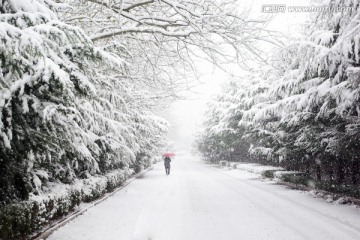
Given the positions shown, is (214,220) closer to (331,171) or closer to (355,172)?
(355,172)

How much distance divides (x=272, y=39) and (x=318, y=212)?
6.31 m

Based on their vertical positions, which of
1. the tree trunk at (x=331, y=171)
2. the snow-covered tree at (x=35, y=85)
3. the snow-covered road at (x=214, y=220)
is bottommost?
the snow-covered road at (x=214, y=220)

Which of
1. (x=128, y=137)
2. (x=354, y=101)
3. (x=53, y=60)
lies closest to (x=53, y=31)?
(x=53, y=60)

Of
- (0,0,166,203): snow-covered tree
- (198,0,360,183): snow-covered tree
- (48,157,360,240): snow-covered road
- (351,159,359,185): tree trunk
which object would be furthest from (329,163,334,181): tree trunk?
(0,0,166,203): snow-covered tree

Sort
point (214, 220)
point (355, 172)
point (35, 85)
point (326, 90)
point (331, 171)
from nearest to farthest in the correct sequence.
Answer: point (35, 85), point (214, 220), point (326, 90), point (355, 172), point (331, 171)

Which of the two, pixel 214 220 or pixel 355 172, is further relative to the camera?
pixel 355 172

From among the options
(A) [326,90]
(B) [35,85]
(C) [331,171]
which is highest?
(A) [326,90]

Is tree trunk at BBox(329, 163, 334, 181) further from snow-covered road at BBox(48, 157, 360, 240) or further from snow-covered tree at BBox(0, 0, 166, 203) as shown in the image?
snow-covered tree at BBox(0, 0, 166, 203)

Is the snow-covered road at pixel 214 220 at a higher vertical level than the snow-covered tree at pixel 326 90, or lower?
lower

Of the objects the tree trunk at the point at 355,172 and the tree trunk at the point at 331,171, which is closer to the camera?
the tree trunk at the point at 355,172

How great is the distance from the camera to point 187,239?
739 cm

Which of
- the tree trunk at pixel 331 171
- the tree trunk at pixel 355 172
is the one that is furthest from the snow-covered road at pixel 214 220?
the tree trunk at pixel 331 171

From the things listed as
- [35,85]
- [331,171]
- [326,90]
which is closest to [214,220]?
[35,85]

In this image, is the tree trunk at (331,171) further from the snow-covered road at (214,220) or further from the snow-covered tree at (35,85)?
the snow-covered tree at (35,85)
